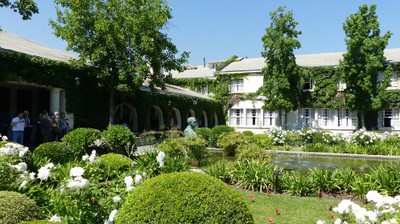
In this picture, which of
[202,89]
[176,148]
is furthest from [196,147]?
[202,89]

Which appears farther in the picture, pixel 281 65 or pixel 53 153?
pixel 281 65

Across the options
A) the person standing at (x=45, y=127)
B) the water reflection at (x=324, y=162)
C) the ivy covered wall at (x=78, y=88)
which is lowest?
the water reflection at (x=324, y=162)

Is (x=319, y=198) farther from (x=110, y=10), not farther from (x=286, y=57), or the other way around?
(x=286, y=57)

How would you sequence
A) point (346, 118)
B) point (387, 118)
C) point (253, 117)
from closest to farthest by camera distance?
point (387, 118)
point (346, 118)
point (253, 117)

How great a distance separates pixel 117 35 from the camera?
63.0ft

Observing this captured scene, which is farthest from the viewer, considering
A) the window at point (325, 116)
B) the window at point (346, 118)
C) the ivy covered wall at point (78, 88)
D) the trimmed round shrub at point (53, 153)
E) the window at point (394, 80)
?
the window at point (325, 116)

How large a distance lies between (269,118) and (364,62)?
1037cm

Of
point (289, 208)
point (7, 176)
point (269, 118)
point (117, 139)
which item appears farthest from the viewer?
point (269, 118)

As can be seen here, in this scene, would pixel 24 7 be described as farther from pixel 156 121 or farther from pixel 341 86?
pixel 341 86

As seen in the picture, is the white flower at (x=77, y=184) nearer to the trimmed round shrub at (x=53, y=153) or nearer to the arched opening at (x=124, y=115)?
the trimmed round shrub at (x=53, y=153)

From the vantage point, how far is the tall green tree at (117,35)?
62.9 feet

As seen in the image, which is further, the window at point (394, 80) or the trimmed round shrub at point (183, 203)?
the window at point (394, 80)

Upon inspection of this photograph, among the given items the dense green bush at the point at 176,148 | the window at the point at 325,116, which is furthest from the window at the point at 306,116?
the dense green bush at the point at 176,148

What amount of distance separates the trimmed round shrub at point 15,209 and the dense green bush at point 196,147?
873cm
